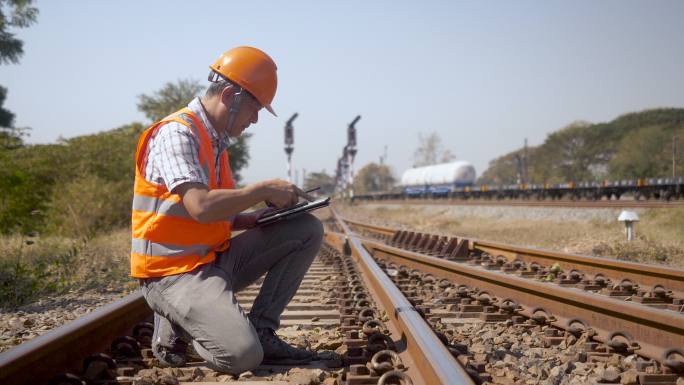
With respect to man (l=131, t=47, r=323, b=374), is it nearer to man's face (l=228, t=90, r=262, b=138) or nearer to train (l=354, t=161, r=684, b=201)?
man's face (l=228, t=90, r=262, b=138)

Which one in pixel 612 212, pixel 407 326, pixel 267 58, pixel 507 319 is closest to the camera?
pixel 407 326

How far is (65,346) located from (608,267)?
15.1ft

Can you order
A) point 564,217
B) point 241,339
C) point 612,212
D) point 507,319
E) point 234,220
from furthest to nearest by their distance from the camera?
point 564,217
point 612,212
point 507,319
point 234,220
point 241,339

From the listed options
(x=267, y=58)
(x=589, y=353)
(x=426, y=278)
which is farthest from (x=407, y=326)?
(x=426, y=278)

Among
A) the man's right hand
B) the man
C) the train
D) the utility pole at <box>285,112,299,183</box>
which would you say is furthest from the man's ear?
the utility pole at <box>285,112,299,183</box>

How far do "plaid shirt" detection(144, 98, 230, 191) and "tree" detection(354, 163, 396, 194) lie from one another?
99.1 meters

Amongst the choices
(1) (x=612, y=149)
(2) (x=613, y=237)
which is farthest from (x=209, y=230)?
(1) (x=612, y=149)

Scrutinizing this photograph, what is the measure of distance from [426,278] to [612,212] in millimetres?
14493

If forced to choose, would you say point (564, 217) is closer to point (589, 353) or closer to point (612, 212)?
point (612, 212)

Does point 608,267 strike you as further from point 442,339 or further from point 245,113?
point 245,113

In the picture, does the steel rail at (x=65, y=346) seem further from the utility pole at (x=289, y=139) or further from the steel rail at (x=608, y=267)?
the utility pole at (x=289, y=139)

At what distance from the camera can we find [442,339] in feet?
9.46

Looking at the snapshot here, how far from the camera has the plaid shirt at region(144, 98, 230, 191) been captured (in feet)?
8.78

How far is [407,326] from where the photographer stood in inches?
114
